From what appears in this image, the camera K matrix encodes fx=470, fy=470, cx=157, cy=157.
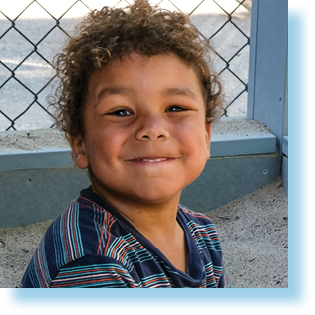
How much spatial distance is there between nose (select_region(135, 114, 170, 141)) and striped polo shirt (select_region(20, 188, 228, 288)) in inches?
5.4

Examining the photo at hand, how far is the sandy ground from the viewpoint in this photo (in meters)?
1.13

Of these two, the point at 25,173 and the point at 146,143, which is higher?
the point at 146,143

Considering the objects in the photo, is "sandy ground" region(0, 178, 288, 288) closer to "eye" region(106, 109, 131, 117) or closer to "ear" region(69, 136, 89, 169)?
"ear" region(69, 136, 89, 169)

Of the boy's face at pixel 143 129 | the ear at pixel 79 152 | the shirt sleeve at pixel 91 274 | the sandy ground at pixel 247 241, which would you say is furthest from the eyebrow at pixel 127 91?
the sandy ground at pixel 247 241

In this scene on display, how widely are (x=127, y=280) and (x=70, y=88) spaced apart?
33cm

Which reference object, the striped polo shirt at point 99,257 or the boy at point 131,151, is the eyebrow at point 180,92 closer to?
the boy at point 131,151

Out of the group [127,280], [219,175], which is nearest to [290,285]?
[127,280]

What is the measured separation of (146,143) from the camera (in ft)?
2.14

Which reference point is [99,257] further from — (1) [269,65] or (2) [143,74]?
(1) [269,65]

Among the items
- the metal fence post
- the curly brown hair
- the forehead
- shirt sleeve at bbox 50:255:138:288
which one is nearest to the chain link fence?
the metal fence post

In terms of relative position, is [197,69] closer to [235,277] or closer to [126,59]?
[126,59]

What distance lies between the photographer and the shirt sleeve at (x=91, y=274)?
0.63m

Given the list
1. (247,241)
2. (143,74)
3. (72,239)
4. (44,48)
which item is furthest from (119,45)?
(44,48)

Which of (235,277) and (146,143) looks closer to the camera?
(146,143)
